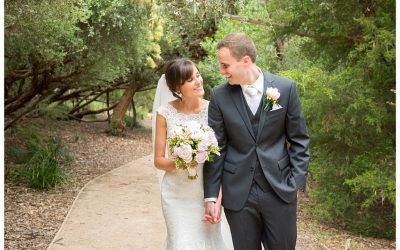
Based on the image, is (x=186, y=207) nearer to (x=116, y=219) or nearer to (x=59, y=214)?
(x=116, y=219)

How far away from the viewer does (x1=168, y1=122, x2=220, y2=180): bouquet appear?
11.9 feet

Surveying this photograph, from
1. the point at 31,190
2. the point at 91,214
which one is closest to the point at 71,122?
the point at 31,190

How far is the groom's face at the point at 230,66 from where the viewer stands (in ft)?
11.1

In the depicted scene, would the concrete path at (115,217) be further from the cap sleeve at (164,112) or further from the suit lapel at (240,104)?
the suit lapel at (240,104)

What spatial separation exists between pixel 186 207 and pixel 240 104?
1.20 meters

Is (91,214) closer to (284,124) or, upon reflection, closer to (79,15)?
(79,15)

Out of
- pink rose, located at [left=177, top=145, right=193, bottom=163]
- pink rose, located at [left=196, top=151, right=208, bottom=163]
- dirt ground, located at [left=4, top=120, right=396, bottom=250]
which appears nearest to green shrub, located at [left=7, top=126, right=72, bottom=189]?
dirt ground, located at [left=4, top=120, right=396, bottom=250]

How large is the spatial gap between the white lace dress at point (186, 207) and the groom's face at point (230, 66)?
941 mm

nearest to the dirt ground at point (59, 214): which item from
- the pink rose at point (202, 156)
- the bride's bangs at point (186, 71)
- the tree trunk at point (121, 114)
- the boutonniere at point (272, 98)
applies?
the bride's bangs at point (186, 71)

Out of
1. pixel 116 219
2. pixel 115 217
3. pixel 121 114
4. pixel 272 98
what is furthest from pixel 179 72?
pixel 121 114

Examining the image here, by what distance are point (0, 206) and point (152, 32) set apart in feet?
26.7

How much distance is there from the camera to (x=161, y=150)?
13.6 ft

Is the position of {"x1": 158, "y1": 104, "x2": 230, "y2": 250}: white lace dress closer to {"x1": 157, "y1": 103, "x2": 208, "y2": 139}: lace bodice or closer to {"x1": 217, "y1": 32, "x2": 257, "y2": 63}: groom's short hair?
{"x1": 157, "y1": 103, "x2": 208, "y2": 139}: lace bodice

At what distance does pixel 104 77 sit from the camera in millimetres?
13414
